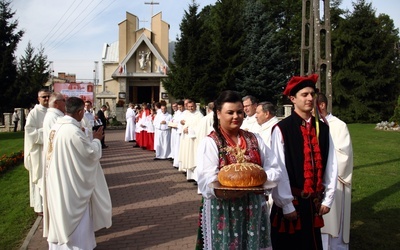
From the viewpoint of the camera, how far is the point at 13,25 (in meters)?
31.2

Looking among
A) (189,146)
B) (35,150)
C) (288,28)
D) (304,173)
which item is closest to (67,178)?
(35,150)

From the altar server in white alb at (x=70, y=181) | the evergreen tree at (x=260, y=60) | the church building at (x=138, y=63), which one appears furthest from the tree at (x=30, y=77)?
the altar server in white alb at (x=70, y=181)

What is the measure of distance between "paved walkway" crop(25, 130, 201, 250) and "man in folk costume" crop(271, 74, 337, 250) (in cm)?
233

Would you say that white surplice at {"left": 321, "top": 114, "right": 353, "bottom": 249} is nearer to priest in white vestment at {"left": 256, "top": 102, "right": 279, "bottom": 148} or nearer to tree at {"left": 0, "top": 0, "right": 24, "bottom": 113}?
priest in white vestment at {"left": 256, "top": 102, "right": 279, "bottom": 148}

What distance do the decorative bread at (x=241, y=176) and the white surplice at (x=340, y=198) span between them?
89.6 inches

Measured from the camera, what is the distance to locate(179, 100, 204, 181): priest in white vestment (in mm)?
10516

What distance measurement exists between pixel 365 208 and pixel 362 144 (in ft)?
37.7

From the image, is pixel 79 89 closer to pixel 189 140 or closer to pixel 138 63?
pixel 189 140

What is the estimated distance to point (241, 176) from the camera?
2973mm

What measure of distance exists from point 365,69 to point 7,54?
32.8 meters

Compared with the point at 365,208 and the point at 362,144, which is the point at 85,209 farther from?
the point at 362,144

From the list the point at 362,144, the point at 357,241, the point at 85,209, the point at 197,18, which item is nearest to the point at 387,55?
the point at 197,18

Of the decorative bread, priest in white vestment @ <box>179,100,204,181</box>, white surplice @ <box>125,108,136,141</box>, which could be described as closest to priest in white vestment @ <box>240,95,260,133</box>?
priest in white vestment @ <box>179,100,204,181</box>

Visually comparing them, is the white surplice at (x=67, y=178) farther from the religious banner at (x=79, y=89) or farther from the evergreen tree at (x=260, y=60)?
the evergreen tree at (x=260, y=60)
